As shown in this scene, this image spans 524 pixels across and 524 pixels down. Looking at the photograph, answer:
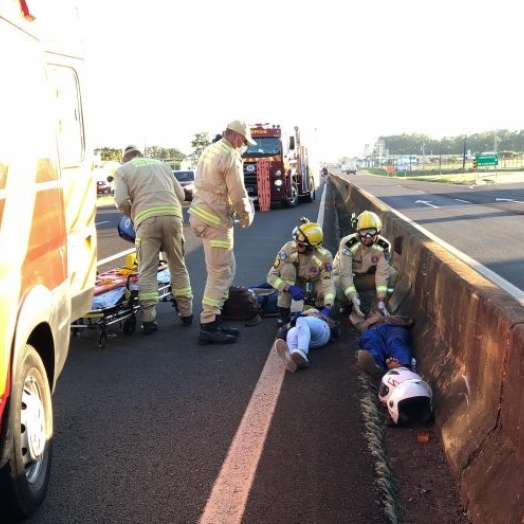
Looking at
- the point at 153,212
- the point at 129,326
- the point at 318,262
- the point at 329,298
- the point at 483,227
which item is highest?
the point at 153,212

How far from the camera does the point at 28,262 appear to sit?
114 inches

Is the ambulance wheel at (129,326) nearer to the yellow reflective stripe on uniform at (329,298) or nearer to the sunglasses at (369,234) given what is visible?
the yellow reflective stripe on uniform at (329,298)

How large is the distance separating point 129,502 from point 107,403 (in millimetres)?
1414

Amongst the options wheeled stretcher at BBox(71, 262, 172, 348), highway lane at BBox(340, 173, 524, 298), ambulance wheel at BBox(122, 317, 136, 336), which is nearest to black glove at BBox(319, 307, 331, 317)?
wheeled stretcher at BBox(71, 262, 172, 348)

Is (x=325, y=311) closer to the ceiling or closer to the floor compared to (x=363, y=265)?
closer to the floor

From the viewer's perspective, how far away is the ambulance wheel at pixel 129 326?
6.25m

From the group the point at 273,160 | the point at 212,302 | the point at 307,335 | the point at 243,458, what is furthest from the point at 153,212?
the point at 273,160

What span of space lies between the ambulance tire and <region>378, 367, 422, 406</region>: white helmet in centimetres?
210

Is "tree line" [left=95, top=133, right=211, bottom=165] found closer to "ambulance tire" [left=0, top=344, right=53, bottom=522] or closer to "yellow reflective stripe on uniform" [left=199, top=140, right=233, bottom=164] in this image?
"yellow reflective stripe on uniform" [left=199, top=140, right=233, bottom=164]

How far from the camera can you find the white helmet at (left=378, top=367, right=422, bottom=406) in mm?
4047

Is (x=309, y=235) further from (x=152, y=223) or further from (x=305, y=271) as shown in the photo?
(x=152, y=223)

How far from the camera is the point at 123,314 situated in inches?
237

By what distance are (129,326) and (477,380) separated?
3.90 metres

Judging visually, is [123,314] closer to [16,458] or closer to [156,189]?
[156,189]
